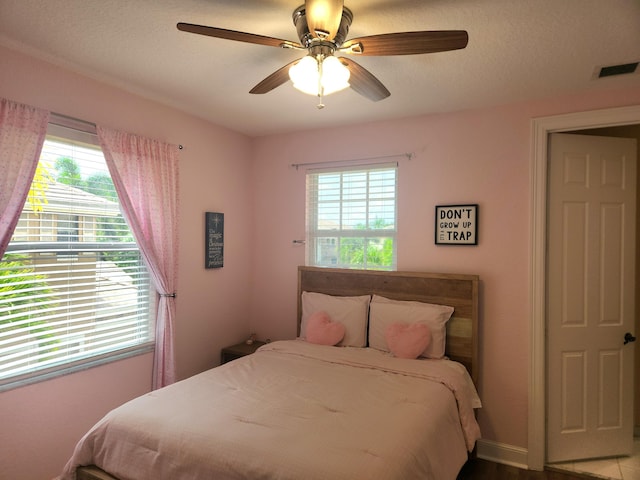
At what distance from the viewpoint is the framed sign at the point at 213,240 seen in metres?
3.26

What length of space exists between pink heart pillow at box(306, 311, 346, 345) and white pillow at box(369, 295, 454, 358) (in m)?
0.25

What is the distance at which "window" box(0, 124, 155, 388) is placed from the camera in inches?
82.0

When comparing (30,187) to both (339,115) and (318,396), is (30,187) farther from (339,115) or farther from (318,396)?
(339,115)

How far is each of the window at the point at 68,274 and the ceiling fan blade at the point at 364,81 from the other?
1681 mm

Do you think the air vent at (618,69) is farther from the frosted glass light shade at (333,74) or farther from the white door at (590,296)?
the frosted glass light shade at (333,74)

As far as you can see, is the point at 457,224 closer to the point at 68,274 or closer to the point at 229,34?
the point at 229,34

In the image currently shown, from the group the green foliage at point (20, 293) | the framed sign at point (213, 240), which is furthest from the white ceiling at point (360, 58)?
the green foliage at point (20, 293)

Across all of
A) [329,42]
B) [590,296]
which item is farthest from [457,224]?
[329,42]

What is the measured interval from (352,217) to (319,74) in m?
1.84

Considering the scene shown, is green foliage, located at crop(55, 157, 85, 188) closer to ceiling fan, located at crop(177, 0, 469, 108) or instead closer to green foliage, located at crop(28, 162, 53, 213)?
green foliage, located at crop(28, 162, 53, 213)

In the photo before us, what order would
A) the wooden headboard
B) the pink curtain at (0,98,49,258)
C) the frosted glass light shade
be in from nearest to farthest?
the frosted glass light shade
the pink curtain at (0,98,49,258)
the wooden headboard

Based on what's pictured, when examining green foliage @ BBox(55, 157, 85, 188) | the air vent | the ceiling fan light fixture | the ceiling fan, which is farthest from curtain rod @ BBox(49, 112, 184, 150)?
the air vent

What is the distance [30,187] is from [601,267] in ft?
11.8

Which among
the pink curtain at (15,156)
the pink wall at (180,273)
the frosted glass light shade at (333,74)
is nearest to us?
the frosted glass light shade at (333,74)
